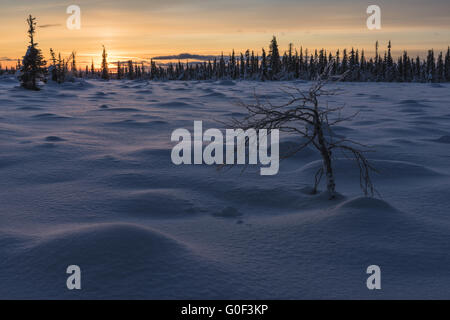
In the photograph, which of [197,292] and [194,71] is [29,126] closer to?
[197,292]

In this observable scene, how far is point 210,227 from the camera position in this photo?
107 inches

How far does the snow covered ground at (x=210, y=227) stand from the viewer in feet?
6.27

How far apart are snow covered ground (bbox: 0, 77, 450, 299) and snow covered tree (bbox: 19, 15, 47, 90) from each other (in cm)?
1319

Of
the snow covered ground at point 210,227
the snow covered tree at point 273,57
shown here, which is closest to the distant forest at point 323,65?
the snow covered tree at point 273,57

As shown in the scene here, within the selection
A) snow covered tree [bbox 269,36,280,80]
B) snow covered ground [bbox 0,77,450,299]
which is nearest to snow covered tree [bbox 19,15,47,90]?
snow covered ground [bbox 0,77,450,299]

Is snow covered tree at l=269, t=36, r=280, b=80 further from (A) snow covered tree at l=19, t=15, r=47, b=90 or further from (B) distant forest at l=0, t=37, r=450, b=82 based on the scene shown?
(A) snow covered tree at l=19, t=15, r=47, b=90

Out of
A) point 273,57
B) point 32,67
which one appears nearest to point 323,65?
point 273,57

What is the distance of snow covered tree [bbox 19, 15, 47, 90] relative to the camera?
54.6 ft

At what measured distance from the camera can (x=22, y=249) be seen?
2225mm

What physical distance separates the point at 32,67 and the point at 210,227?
1776 centimetres

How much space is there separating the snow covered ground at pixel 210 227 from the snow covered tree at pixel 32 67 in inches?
519

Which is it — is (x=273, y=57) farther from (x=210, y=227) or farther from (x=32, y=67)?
(x=210, y=227)

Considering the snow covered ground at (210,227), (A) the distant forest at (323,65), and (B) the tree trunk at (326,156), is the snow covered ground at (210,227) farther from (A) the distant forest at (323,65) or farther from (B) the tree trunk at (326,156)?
(A) the distant forest at (323,65)
